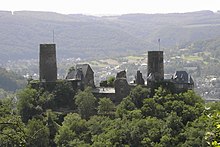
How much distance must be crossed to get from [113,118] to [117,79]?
3.66m

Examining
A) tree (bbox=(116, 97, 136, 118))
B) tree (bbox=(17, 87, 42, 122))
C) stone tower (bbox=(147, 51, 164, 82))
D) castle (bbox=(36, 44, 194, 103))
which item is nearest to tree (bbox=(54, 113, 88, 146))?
tree (bbox=(116, 97, 136, 118))

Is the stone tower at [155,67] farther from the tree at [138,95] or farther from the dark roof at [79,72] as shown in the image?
the dark roof at [79,72]

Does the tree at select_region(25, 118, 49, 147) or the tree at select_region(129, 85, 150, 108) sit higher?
the tree at select_region(129, 85, 150, 108)

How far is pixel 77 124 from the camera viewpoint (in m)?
43.9

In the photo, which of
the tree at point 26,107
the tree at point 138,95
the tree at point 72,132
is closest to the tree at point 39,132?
the tree at point 72,132

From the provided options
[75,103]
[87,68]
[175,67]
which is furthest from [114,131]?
[175,67]

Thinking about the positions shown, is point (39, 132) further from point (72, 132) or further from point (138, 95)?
point (138, 95)

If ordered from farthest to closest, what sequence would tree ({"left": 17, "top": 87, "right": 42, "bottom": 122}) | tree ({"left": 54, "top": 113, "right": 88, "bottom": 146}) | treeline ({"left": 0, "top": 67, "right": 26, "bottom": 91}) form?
treeline ({"left": 0, "top": 67, "right": 26, "bottom": 91}), tree ({"left": 17, "top": 87, "right": 42, "bottom": 122}), tree ({"left": 54, "top": 113, "right": 88, "bottom": 146})

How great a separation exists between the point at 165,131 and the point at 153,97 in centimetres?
466

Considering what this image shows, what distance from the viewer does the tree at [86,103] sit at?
4522 cm

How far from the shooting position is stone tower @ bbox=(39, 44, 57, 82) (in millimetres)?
49312

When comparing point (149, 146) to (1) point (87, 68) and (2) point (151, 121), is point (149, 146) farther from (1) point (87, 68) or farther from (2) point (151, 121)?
(1) point (87, 68)

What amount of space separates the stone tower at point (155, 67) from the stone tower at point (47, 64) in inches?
348

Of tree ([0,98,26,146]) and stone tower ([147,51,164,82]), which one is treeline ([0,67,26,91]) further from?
tree ([0,98,26,146])
